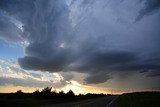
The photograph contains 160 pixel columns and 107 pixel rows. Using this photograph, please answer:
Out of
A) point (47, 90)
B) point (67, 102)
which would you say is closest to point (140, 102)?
point (67, 102)

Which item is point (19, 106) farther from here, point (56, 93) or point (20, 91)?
point (56, 93)

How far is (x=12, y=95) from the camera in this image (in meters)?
45.2

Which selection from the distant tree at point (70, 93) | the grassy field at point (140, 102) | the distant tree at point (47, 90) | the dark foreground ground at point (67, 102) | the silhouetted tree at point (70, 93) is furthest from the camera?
the distant tree at point (70, 93)

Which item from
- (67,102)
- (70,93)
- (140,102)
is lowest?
(140,102)

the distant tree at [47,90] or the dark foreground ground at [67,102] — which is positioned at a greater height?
the distant tree at [47,90]

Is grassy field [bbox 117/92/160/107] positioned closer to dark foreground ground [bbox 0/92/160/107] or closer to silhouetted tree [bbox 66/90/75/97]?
dark foreground ground [bbox 0/92/160/107]

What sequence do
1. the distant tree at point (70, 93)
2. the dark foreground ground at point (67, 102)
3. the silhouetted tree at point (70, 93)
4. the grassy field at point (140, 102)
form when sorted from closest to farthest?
the dark foreground ground at point (67, 102) → the grassy field at point (140, 102) → the silhouetted tree at point (70, 93) → the distant tree at point (70, 93)

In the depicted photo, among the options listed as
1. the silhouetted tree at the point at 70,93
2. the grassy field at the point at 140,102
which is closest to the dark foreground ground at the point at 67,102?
the grassy field at the point at 140,102

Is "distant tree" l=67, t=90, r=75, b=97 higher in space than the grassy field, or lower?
higher

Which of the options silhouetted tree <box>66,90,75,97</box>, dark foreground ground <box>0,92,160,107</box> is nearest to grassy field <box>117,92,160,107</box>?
dark foreground ground <box>0,92,160,107</box>

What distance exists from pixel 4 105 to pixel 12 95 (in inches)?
919

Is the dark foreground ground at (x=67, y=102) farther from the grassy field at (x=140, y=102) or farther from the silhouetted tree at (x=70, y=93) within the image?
the silhouetted tree at (x=70, y=93)

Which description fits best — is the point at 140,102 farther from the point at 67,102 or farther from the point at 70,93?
the point at 70,93

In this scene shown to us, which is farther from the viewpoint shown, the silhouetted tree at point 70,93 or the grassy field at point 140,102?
the silhouetted tree at point 70,93
